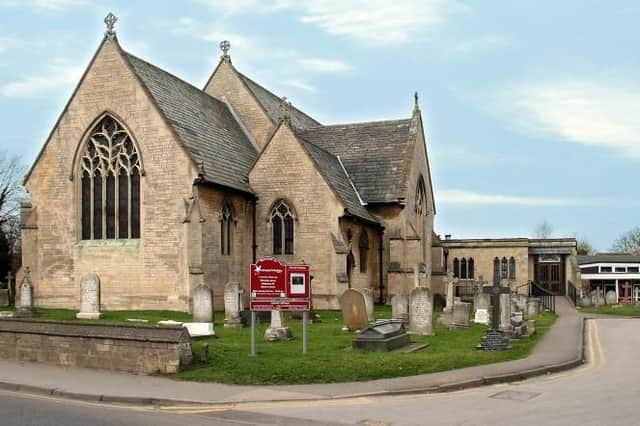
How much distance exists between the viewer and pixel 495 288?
1825cm

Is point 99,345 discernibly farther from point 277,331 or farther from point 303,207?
point 303,207

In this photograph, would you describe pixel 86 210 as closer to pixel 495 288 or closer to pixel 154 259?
pixel 154 259

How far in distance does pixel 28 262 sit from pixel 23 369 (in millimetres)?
17388

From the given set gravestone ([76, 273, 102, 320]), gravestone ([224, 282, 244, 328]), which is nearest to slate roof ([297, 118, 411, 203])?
gravestone ([224, 282, 244, 328])

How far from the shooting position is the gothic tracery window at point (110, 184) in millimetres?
30312

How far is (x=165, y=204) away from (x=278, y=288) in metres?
14.2

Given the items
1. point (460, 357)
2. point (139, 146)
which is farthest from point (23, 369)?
point (139, 146)

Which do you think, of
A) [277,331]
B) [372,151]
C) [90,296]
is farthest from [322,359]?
[372,151]

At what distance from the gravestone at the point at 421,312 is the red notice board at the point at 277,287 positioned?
5855 millimetres

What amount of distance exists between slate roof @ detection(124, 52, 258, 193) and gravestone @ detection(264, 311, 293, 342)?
11115mm

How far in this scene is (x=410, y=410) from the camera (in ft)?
36.8

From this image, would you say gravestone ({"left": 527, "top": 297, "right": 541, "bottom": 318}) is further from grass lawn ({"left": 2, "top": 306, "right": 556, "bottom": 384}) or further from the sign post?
the sign post

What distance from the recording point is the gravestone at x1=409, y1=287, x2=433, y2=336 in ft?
70.2

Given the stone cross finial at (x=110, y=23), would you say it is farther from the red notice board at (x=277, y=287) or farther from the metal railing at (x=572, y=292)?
the metal railing at (x=572, y=292)
